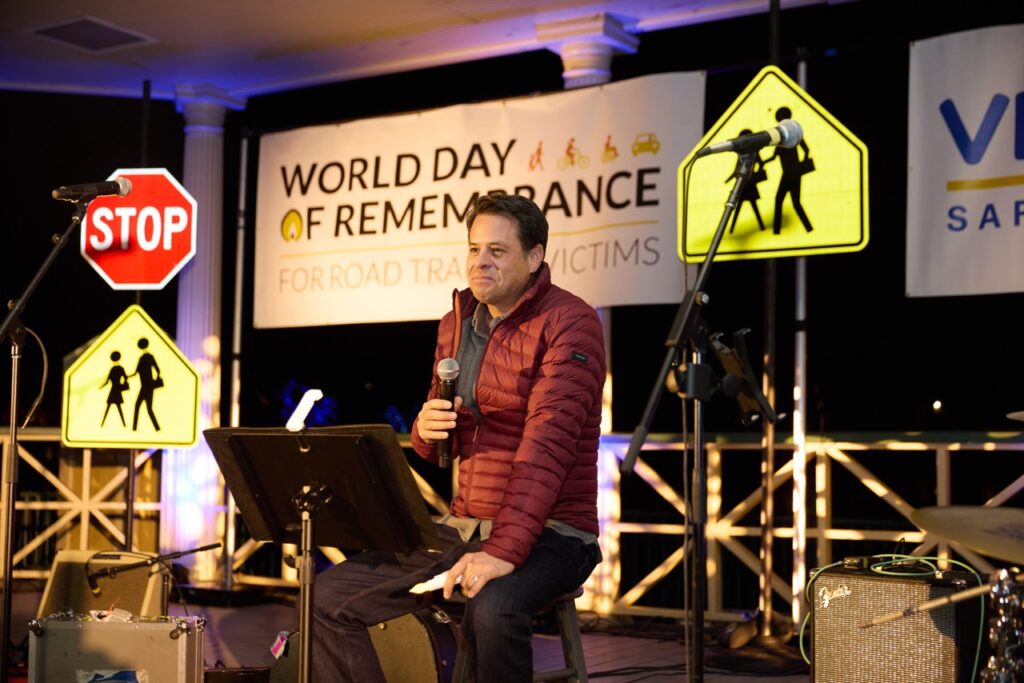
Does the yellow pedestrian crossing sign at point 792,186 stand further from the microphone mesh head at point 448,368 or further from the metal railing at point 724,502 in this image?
the microphone mesh head at point 448,368

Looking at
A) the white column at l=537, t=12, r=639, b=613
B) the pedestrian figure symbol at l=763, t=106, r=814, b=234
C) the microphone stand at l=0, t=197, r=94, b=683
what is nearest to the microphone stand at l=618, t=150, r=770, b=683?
the pedestrian figure symbol at l=763, t=106, r=814, b=234

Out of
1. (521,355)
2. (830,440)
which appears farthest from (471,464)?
(830,440)

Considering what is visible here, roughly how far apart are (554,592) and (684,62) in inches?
190

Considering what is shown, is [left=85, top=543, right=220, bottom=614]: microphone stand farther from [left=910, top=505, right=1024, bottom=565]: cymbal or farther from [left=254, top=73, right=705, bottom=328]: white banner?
[left=910, top=505, right=1024, bottom=565]: cymbal

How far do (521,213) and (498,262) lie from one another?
0.17 m

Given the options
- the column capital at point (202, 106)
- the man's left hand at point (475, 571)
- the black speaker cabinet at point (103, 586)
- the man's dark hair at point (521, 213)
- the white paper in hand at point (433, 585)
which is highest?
the column capital at point (202, 106)

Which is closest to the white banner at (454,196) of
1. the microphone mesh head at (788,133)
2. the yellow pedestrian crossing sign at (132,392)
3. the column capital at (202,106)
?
the column capital at (202,106)

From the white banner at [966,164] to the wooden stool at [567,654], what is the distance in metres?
2.76

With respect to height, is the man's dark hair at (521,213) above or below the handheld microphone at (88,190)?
below

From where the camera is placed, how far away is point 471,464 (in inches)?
145

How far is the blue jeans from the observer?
10.9 feet

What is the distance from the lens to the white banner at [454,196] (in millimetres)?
6359

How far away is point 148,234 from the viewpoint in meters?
6.78

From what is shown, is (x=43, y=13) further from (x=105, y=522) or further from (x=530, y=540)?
(x=530, y=540)
